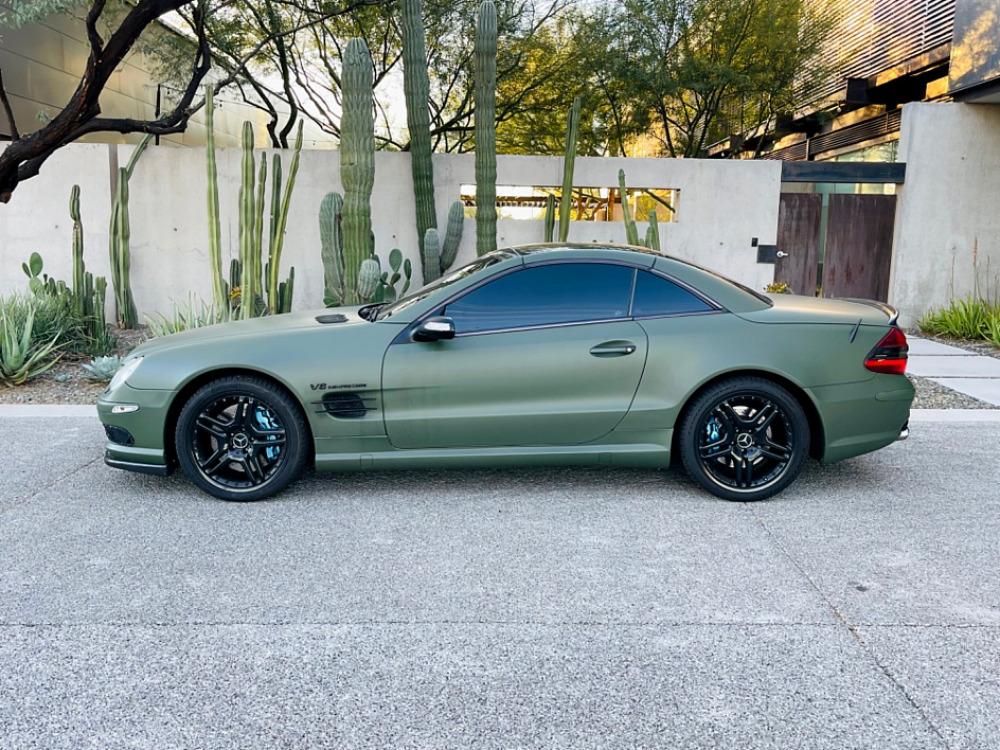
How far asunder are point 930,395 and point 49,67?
14678 mm

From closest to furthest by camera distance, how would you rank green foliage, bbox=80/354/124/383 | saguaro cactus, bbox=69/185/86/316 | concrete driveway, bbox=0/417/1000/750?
1. concrete driveway, bbox=0/417/1000/750
2. green foliage, bbox=80/354/124/383
3. saguaro cactus, bbox=69/185/86/316

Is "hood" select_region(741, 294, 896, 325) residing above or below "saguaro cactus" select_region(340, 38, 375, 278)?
below

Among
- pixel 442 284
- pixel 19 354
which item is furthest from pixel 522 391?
pixel 19 354

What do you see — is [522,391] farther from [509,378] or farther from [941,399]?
[941,399]

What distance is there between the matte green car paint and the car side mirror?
0.20 ft

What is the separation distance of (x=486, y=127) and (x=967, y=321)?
22.6ft

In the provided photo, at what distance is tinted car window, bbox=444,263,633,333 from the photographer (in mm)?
4793

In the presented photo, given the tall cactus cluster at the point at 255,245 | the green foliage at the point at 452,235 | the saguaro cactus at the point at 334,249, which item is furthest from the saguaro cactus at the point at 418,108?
the saguaro cactus at the point at 334,249

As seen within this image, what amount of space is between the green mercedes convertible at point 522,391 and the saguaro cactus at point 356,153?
14.1ft

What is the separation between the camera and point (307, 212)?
39.4ft

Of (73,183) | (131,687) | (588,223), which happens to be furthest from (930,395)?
(73,183)

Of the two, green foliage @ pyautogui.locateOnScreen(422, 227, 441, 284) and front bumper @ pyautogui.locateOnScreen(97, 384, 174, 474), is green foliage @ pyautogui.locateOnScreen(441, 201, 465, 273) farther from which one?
front bumper @ pyautogui.locateOnScreen(97, 384, 174, 474)

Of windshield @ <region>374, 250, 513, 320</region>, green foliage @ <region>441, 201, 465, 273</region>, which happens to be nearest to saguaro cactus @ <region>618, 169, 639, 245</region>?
green foliage @ <region>441, 201, 465, 273</region>

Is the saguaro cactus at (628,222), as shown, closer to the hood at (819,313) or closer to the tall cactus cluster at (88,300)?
the hood at (819,313)
